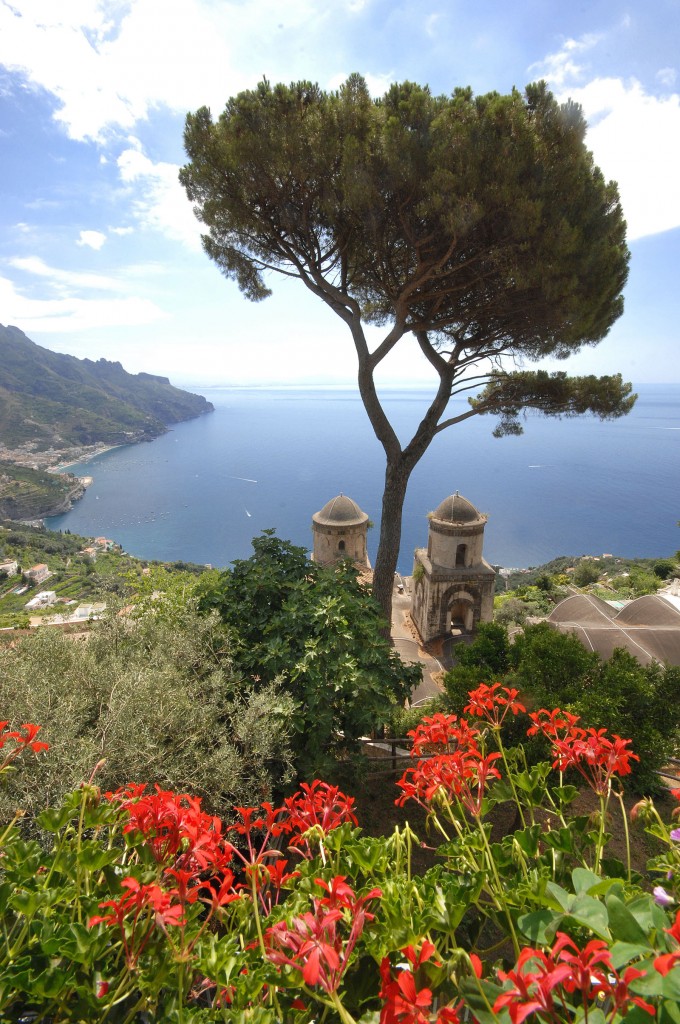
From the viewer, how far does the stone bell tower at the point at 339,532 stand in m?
16.0

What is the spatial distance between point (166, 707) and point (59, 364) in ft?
548

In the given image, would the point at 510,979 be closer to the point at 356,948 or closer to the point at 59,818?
the point at 356,948

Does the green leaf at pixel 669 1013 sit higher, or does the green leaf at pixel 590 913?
the green leaf at pixel 669 1013

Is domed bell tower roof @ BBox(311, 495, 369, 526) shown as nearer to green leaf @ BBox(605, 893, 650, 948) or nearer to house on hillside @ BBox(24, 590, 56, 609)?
green leaf @ BBox(605, 893, 650, 948)

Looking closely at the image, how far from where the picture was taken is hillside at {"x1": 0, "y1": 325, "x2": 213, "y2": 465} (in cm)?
10656

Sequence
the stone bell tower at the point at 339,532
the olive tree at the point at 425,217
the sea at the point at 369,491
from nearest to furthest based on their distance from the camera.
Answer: the olive tree at the point at 425,217 → the stone bell tower at the point at 339,532 → the sea at the point at 369,491

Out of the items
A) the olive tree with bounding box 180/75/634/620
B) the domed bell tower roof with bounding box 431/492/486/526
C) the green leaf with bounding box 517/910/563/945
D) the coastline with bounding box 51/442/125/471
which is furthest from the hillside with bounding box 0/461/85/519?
the green leaf with bounding box 517/910/563/945

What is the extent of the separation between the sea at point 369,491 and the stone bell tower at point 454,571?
19581 mm

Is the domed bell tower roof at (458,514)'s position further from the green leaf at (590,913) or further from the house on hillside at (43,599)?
the house on hillside at (43,599)

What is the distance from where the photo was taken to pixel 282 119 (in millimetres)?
6551

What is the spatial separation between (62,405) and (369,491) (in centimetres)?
8945

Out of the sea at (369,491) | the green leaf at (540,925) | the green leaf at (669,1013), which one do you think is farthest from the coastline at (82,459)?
the green leaf at (669,1013)

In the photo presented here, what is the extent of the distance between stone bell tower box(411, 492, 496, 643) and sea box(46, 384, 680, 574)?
64.2 feet

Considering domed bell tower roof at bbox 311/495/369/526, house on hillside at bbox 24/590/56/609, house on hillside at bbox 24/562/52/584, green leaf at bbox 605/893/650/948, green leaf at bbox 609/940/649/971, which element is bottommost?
house on hillside at bbox 24/562/52/584
